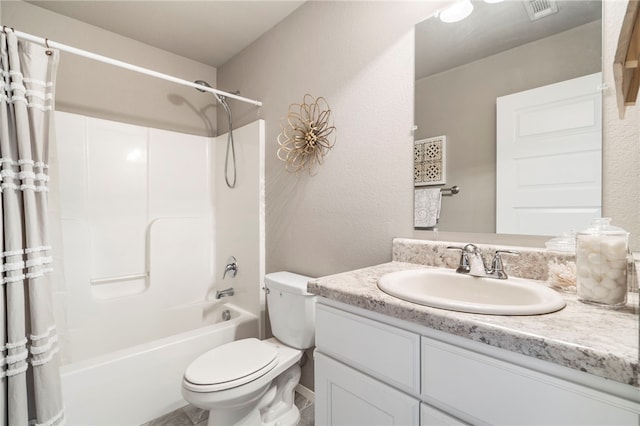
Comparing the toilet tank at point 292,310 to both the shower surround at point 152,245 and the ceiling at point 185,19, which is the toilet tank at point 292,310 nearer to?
the shower surround at point 152,245

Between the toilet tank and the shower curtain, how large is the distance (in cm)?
97

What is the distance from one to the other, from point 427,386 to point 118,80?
266cm

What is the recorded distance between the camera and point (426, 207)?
1.24 meters

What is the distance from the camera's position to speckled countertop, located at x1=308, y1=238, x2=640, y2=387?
18.4 inches

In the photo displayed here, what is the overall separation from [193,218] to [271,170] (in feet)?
2.91

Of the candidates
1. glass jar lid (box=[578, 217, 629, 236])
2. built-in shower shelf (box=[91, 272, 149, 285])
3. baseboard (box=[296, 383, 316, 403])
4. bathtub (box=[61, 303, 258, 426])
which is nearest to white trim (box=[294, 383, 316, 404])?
→ baseboard (box=[296, 383, 316, 403])

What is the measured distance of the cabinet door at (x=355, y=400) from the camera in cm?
73

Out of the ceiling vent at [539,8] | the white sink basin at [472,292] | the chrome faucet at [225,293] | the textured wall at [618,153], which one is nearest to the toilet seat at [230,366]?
the chrome faucet at [225,293]

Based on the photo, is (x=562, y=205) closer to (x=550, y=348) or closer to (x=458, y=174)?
(x=458, y=174)

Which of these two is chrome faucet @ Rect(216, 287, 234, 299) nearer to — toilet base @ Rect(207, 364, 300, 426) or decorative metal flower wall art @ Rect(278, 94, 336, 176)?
toilet base @ Rect(207, 364, 300, 426)

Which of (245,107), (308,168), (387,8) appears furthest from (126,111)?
(387,8)

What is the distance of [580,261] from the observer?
2.42 feet

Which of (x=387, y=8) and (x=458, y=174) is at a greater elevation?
(x=387, y=8)

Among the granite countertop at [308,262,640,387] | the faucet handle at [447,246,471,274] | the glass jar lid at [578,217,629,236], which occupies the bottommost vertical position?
the granite countertop at [308,262,640,387]
